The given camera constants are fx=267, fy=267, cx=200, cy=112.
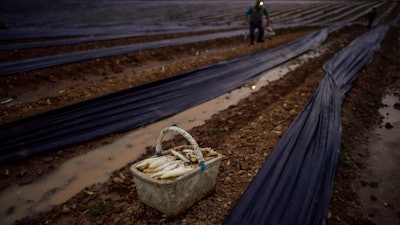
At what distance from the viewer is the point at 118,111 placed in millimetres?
5270

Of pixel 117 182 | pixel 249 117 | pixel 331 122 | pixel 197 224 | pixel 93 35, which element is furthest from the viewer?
pixel 93 35

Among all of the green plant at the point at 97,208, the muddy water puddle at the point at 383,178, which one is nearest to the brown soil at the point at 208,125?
the green plant at the point at 97,208

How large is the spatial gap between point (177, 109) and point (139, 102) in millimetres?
823

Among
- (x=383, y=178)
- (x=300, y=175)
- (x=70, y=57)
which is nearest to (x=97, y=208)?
(x=300, y=175)

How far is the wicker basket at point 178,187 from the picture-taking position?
2533 mm

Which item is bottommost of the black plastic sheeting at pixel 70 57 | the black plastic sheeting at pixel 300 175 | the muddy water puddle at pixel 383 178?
the muddy water puddle at pixel 383 178

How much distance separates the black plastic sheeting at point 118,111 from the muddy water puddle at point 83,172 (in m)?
0.29

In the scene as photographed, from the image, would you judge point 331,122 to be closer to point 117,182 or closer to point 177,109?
point 177,109

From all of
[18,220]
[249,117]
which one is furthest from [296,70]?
[18,220]

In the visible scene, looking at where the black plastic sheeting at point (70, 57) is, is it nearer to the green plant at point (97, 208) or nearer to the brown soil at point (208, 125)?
the brown soil at point (208, 125)

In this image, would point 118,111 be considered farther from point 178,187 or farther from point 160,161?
point 178,187

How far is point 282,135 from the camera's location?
455 cm

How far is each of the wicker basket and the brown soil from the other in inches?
7.4

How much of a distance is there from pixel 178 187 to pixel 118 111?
3136 millimetres
